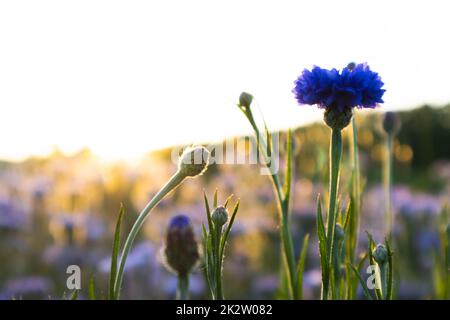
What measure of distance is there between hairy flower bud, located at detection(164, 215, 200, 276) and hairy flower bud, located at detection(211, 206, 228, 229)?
9 cm

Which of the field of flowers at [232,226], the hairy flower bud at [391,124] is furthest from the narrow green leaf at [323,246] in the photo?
the hairy flower bud at [391,124]

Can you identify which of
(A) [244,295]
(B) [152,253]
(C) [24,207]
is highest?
(C) [24,207]

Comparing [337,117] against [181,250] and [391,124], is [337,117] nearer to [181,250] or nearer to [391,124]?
[181,250]

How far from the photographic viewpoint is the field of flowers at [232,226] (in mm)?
705

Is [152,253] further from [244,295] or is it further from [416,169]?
[416,169]

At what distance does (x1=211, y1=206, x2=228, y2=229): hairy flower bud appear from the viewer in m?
0.68

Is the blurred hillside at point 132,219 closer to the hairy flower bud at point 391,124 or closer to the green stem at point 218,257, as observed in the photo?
the hairy flower bud at point 391,124

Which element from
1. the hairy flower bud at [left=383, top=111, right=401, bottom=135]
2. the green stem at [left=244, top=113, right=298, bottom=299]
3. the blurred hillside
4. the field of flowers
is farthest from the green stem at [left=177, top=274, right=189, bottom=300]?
the blurred hillside

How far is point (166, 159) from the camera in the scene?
416cm

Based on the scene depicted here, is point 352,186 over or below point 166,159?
below

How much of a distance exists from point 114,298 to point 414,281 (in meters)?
1.82

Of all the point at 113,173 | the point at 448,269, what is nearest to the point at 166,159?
the point at 113,173

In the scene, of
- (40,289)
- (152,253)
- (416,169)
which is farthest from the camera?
(416,169)

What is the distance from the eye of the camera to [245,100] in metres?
0.69
